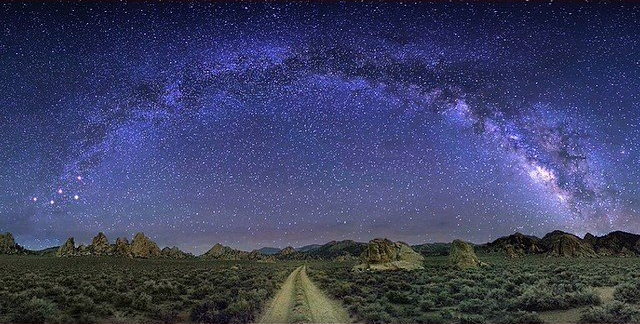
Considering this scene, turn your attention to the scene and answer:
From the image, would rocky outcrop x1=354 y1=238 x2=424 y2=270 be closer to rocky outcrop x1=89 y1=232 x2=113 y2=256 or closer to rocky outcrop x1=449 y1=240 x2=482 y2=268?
rocky outcrop x1=449 y1=240 x2=482 y2=268

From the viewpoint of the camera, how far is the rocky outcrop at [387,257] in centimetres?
4789

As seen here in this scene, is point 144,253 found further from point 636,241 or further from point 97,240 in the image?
point 636,241

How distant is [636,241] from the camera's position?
139m

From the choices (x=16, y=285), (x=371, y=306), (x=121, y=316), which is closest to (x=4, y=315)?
(x=121, y=316)

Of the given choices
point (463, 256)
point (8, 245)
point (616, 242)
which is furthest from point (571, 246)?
point (8, 245)

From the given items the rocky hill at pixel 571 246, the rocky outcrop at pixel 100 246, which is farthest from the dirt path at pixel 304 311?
the rocky outcrop at pixel 100 246

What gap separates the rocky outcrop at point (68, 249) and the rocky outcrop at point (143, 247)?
53.3 ft

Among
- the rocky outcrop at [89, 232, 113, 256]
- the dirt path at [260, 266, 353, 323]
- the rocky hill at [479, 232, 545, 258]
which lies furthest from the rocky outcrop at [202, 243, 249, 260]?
the dirt path at [260, 266, 353, 323]

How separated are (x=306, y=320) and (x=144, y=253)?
4902 inches

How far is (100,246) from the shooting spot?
11869 cm

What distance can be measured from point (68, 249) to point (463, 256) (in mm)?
114464

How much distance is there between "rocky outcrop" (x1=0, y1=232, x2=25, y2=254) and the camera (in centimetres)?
10875

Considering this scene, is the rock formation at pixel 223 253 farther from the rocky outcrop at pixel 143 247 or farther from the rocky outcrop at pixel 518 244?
the rocky outcrop at pixel 518 244

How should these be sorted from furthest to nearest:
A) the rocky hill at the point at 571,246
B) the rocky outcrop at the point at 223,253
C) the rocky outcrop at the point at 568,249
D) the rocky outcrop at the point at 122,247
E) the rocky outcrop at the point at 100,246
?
the rocky outcrop at the point at 223,253
the rocky outcrop at the point at 100,246
the rocky outcrop at the point at 122,247
the rocky hill at the point at 571,246
the rocky outcrop at the point at 568,249
